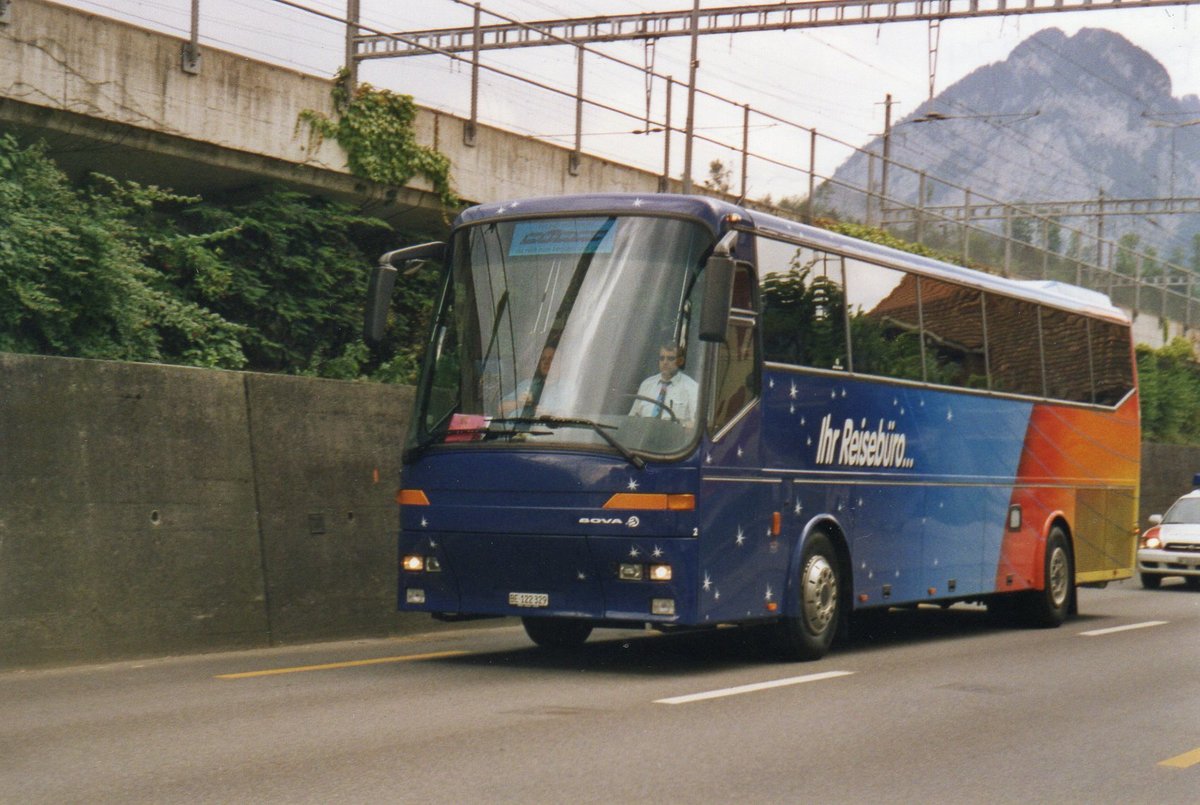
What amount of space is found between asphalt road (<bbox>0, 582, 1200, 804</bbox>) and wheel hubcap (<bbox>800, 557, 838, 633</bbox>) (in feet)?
1.10

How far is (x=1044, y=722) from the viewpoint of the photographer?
32.4 feet

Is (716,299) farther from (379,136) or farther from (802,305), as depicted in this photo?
(379,136)

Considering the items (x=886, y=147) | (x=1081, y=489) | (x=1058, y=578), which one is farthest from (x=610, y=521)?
(x=886, y=147)

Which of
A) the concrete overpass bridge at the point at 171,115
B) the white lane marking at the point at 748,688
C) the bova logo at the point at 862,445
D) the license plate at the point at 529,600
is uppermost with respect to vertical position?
the concrete overpass bridge at the point at 171,115

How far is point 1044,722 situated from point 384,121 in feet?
42.7

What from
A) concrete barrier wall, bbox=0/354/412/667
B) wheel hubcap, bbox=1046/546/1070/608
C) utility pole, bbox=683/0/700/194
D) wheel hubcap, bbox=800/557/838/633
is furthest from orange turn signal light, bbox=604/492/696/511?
utility pole, bbox=683/0/700/194

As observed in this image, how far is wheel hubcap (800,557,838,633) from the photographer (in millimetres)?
12922

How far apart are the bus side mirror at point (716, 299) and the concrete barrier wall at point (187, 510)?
4.10 metres

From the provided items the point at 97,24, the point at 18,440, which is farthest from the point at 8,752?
the point at 97,24

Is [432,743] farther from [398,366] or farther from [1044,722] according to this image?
[398,366]

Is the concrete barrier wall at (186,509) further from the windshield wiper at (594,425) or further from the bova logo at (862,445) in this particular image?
the bova logo at (862,445)

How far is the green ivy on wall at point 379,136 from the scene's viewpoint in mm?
20078

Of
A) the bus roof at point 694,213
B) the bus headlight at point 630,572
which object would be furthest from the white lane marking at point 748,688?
the bus roof at point 694,213

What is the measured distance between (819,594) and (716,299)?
2929mm
